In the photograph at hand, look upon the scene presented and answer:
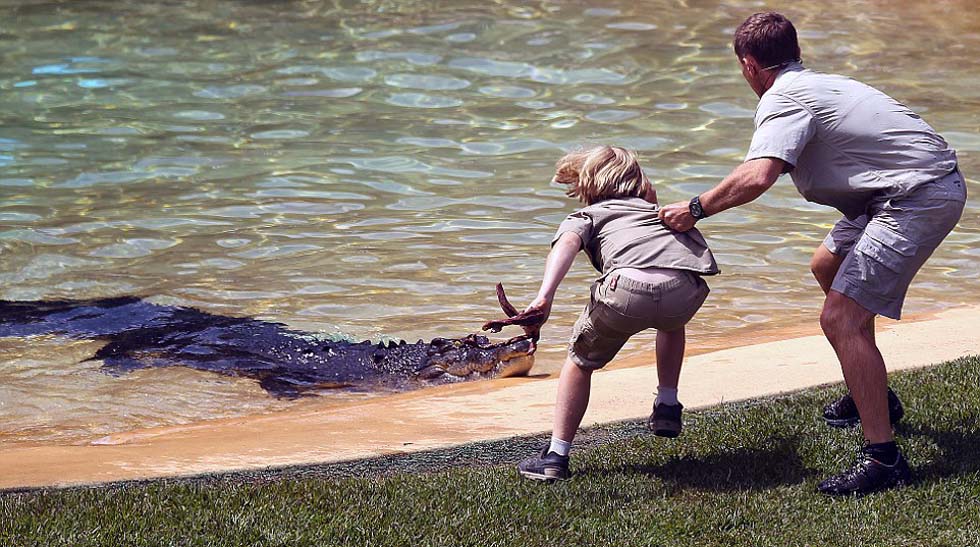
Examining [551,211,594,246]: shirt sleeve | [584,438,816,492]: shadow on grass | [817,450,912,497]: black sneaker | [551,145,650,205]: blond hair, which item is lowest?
[584,438,816,492]: shadow on grass

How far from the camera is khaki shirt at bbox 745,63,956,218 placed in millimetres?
4758

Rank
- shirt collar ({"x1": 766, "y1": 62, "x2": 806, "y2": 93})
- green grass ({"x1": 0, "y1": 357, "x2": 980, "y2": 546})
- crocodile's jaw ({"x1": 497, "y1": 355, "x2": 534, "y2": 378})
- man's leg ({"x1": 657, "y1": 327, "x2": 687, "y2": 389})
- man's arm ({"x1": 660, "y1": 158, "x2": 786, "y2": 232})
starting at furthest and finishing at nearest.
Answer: crocodile's jaw ({"x1": 497, "y1": 355, "x2": 534, "y2": 378}) < man's leg ({"x1": 657, "y1": 327, "x2": 687, "y2": 389}) < shirt collar ({"x1": 766, "y1": 62, "x2": 806, "y2": 93}) < man's arm ({"x1": 660, "y1": 158, "x2": 786, "y2": 232}) < green grass ({"x1": 0, "y1": 357, "x2": 980, "y2": 546})

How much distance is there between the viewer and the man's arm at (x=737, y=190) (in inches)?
186

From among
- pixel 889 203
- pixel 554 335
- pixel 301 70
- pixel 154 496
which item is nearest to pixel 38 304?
pixel 554 335

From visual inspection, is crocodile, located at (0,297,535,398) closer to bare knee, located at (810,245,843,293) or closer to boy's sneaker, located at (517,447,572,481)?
boy's sneaker, located at (517,447,572,481)

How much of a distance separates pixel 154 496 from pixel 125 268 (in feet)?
19.7

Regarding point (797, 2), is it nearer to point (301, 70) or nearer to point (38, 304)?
point (301, 70)

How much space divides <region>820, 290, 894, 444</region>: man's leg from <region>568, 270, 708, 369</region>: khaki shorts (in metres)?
0.51

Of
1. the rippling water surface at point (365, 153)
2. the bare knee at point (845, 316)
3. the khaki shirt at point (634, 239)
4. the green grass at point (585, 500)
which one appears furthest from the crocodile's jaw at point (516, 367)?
the bare knee at point (845, 316)

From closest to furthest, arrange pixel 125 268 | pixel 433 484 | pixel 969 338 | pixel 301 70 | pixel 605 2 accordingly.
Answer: pixel 433 484 → pixel 969 338 → pixel 125 268 → pixel 301 70 → pixel 605 2

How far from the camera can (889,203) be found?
4.82m

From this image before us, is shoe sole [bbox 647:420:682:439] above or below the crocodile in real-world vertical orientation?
above

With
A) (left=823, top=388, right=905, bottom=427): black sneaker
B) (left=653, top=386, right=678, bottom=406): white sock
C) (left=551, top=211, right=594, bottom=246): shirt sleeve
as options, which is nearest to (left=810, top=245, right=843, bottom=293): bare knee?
(left=823, top=388, right=905, bottom=427): black sneaker

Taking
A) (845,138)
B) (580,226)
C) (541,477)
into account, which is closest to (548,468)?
(541,477)
